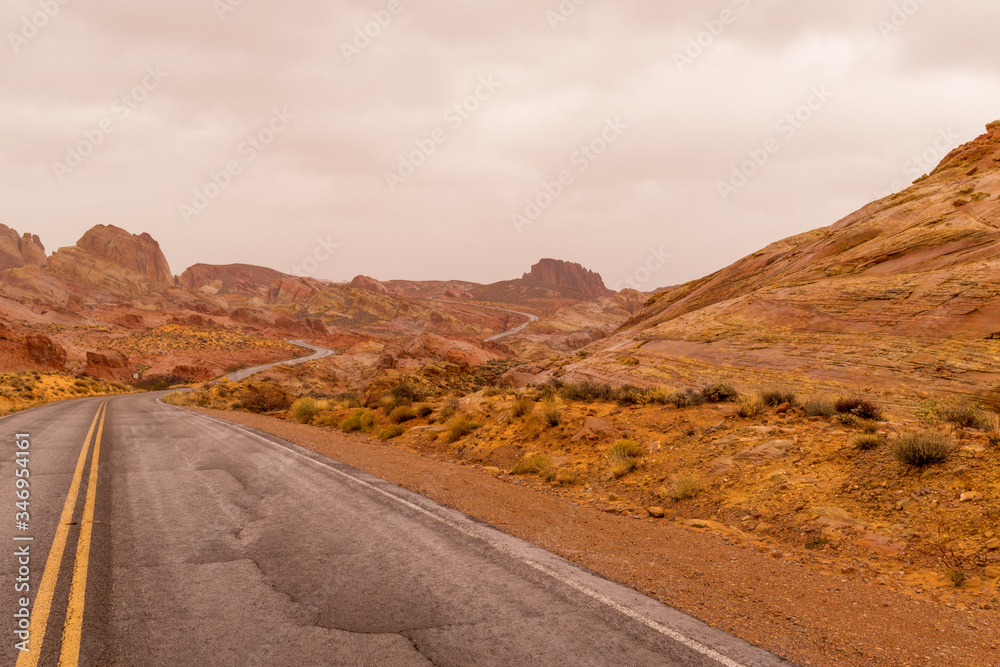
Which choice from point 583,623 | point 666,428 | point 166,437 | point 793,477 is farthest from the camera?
point 166,437

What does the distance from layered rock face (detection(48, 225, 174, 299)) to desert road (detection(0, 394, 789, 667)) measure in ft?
523

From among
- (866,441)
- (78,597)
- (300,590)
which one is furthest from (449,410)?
(78,597)

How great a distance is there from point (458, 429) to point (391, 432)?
322cm

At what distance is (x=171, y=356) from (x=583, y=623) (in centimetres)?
8412

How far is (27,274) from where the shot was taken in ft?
367

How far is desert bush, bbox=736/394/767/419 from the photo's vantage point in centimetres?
1119

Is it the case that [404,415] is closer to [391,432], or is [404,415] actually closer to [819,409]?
[391,432]

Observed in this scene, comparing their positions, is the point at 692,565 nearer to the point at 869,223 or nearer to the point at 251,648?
the point at 251,648

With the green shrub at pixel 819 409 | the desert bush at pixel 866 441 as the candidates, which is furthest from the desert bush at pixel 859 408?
the desert bush at pixel 866 441

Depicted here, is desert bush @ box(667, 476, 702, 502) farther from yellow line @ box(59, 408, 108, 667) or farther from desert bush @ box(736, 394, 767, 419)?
yellow line @ box(59, 408, 108, 667)

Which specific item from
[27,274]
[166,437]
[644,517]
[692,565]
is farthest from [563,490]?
[27,274]

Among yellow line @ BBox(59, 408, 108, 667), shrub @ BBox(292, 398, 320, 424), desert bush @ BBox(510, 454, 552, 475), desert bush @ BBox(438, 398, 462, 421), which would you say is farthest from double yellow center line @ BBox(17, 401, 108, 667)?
shrub @ BBox(292, 398, 320, 424)

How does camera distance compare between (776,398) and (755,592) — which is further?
Answer: (776,398)

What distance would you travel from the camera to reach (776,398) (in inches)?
453
